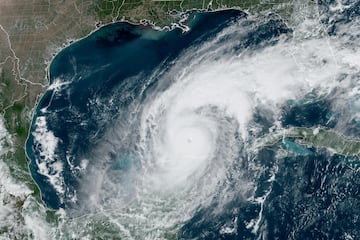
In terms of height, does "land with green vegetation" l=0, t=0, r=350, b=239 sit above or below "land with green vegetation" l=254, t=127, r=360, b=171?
above


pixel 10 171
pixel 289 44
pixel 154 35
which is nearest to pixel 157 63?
pixel 154 35

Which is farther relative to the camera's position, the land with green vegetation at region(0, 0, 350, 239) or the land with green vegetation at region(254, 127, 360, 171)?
the land with green vegetation at region(0, 0, 350, 239)

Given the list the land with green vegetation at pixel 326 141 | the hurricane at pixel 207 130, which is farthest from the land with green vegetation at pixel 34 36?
the land with green vegetation at pixel 326 141

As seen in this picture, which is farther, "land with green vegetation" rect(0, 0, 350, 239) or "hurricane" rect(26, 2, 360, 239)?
"land with green vegetation" rect(0, 0, 350, 239)

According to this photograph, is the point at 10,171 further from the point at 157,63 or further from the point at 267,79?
the point at 267,79

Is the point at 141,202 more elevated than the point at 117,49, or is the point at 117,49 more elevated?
the point at 117,49

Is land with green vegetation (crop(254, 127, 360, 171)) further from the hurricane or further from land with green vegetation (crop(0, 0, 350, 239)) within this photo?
land with green vegetation (crop(0, 0, 350, 239))

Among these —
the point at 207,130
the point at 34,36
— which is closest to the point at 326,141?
the point at 207,130

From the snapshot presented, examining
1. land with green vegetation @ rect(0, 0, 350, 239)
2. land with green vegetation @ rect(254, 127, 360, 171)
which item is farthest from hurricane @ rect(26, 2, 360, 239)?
land with green vegetation @ rect(0, 0, 350, 239)
